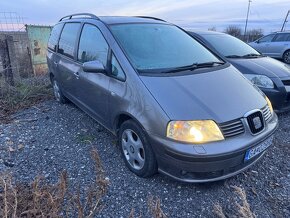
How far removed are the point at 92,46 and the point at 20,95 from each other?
2.68 metres

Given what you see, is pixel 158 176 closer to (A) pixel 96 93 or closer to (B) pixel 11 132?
(A) pixel 96 93

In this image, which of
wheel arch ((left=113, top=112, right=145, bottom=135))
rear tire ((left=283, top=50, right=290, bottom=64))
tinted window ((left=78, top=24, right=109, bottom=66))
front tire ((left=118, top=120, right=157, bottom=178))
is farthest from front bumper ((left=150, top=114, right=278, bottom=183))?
rear tire ((left=283, top=50, right=290, bottom=64))

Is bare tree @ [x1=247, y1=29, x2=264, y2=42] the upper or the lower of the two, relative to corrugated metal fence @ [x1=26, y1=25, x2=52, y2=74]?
lower

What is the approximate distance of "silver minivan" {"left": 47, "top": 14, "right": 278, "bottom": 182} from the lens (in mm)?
2496

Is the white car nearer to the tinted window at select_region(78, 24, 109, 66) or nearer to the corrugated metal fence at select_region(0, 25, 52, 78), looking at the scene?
the corrugated metal fence at select_region(0, 25, 52, 78)

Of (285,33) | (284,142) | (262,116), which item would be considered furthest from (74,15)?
(285,33)

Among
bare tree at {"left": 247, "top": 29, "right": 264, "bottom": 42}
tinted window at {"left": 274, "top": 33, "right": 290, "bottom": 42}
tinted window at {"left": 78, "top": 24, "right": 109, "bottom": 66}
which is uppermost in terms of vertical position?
tinted window at {"left": 78, "top": 24, "right": 109, "bottom": 66}

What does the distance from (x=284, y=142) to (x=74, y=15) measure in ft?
12.7

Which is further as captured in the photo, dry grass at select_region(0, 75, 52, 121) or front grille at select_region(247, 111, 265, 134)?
dry grass at select_region(0, 75, 52, 121)

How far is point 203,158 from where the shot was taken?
2.42m

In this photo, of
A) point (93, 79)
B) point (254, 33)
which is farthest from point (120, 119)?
point (254, 33)

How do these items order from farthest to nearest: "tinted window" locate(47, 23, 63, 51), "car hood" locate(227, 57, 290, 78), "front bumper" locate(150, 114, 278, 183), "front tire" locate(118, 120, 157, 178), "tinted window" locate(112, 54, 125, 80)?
"tinted window" locate(47, 23, 63, 51), "car hood" locate(227, 57, 290, 78), "tinted window" locate(112, 54, 125, 80), "front tire" locate(118, 120, 157, 178), "front bumper" locate(150, 114, 278, 183)

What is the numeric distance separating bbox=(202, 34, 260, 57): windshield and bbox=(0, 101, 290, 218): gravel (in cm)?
153

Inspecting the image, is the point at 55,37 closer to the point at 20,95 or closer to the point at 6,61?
the point at 20,95
